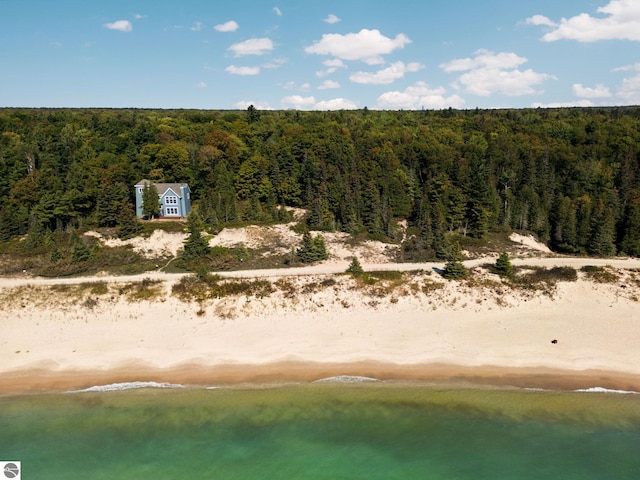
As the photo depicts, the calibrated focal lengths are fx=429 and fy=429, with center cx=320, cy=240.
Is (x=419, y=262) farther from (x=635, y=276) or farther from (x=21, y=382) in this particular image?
(x=21, y=382)

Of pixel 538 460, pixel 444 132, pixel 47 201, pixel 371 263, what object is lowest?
pixel 538 460

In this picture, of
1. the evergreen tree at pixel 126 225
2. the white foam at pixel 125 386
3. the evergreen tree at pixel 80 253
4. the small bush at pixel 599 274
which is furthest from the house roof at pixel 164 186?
the small bush at pixel 599 274

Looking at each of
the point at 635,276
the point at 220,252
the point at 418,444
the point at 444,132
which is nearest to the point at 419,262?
the point at 635,276

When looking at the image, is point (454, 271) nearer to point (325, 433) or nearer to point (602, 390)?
point (602, 390)

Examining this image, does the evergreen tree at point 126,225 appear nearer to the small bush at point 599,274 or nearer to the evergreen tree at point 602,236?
the small bush at point 599,274

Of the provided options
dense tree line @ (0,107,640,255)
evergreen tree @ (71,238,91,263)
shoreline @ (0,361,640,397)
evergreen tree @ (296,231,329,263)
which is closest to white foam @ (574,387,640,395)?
shoreline @ (0,361,640,397)
